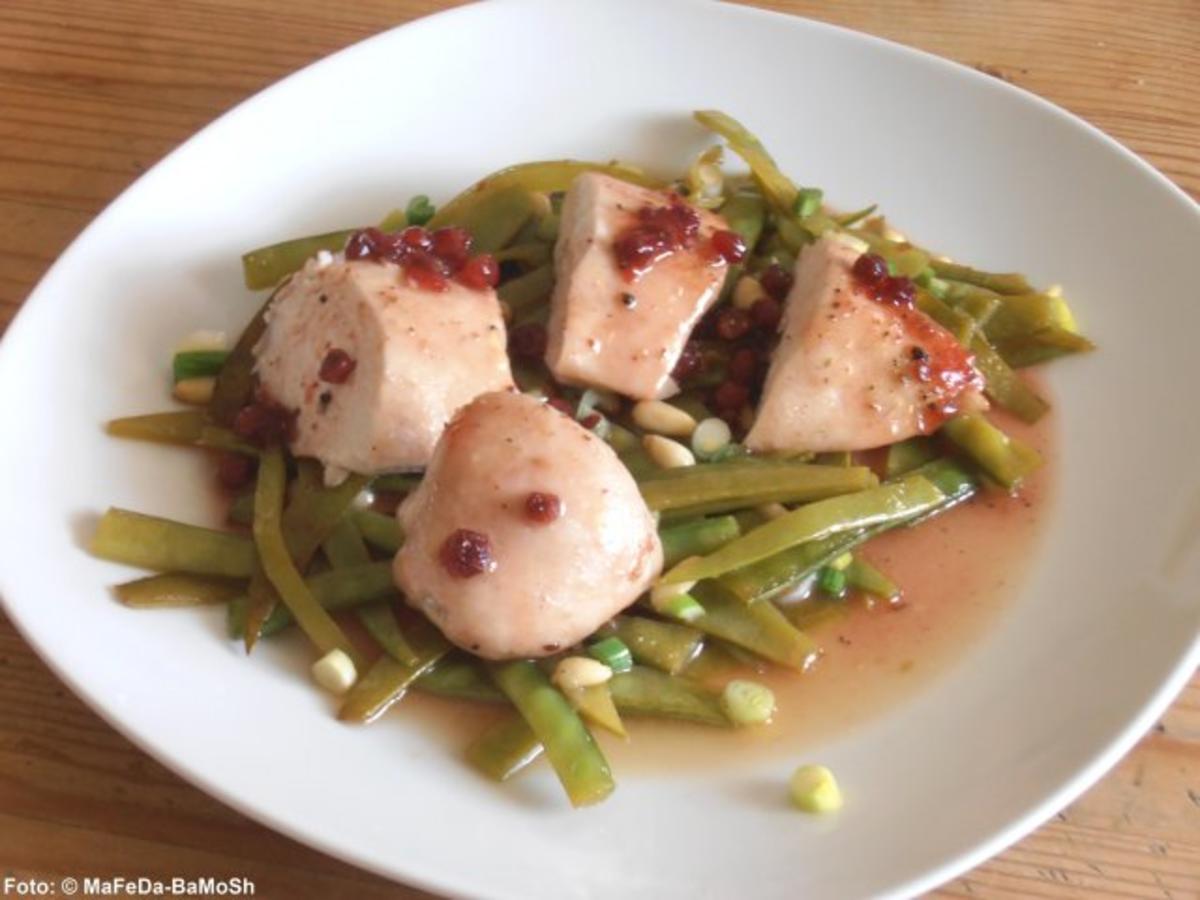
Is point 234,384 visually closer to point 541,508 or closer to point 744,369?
point 541,508

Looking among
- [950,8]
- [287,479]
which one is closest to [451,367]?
[287,479]

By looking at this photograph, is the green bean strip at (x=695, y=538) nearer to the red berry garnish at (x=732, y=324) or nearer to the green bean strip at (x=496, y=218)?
the red berry garnish at (x=732, y=324)

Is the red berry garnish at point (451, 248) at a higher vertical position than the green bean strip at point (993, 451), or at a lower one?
higher

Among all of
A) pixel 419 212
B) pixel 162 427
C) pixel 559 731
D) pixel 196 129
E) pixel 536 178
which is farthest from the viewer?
pixel 196 129

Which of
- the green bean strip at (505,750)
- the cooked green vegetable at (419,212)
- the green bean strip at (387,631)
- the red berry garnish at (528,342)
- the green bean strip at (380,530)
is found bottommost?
the green bean strip at (505,750)

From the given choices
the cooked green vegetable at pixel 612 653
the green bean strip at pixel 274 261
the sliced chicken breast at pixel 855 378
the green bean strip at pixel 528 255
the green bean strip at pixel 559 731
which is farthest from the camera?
the green bean strip at pixel 528 255

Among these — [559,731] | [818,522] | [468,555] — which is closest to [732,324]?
[818,522]

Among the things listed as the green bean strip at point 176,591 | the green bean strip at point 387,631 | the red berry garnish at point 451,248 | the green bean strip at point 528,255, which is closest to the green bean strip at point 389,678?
the green bean strip at point 387,631
